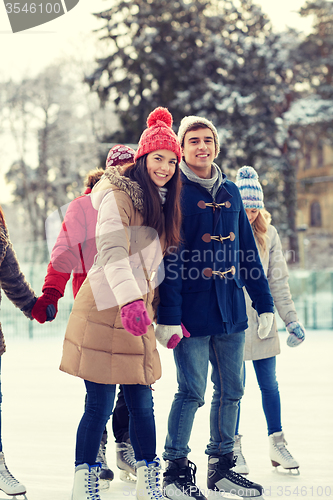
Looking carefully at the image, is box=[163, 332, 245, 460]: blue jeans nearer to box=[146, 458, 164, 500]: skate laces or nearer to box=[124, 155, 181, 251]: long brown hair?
box=[146, 458, 164, 500]: skate laces

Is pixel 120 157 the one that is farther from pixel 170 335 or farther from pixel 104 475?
pixel 104 475

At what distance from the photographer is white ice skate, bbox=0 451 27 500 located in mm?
3385

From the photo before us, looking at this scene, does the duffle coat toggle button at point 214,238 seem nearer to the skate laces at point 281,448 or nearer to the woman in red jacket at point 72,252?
the woman in red jacket at point 72,252

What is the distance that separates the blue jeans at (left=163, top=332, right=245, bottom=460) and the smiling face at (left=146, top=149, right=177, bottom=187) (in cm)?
75

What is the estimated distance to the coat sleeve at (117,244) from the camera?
281 cm

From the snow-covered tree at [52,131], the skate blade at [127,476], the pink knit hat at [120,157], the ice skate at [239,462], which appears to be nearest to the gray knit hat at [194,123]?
the pink knit hat at [120,157]

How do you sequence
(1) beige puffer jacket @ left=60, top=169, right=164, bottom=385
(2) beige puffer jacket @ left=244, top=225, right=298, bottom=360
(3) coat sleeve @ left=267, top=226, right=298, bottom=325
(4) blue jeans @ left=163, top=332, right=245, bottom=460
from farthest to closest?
1. (3) coat sleeve @ left=267, top=226, right=298, bottom=325
2. (2) beige puffer jacket @ left=244, top=225, right=298, bottom=360
3. (4) blue jeans @ left=163, top=332, right=245, bottom=460
4. (1) beige puffer jacket @ left=60, top=169, right=164, bottom=385

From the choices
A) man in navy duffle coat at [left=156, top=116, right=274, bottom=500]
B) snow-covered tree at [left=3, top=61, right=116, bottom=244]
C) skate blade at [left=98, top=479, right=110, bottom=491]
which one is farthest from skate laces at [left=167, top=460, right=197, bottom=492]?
snow-covered tree at [left=3, top=61, right=116, bottom=244]

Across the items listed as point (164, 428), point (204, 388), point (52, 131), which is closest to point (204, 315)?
point (204, 388)

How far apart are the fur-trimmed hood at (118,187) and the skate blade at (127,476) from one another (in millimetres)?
1527

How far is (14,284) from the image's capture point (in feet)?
11.7

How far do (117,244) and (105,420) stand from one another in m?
0.77

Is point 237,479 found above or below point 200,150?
below

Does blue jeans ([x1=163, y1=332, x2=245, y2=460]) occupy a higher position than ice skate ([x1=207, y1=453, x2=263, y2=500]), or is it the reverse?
blue jeans ([x1=163, y1=332, x2=245, y2=460])
